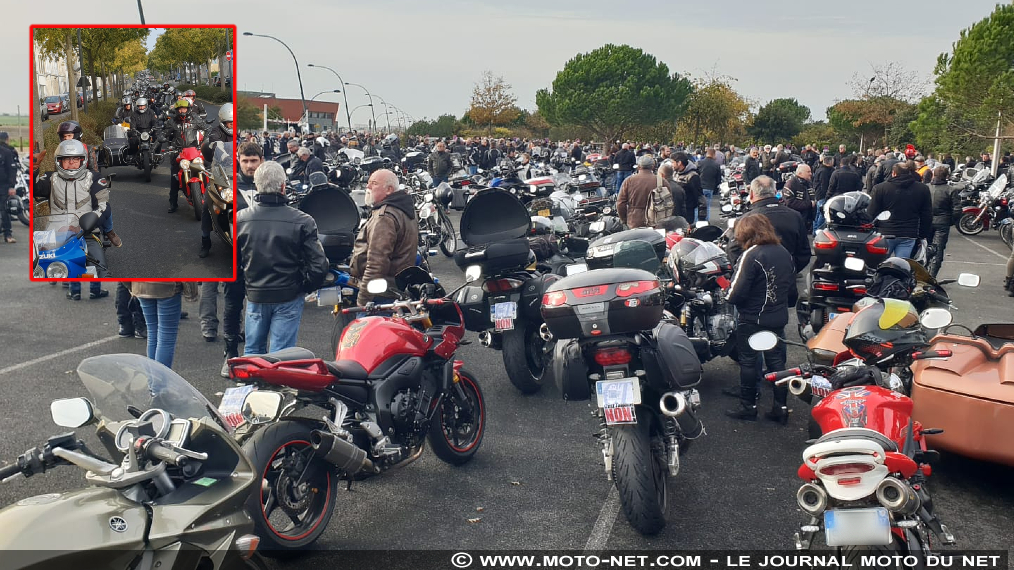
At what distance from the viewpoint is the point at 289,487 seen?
380 cm

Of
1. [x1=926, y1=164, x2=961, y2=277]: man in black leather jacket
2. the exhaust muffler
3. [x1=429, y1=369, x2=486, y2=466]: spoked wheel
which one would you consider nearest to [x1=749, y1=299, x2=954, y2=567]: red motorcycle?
the exhaust muffler

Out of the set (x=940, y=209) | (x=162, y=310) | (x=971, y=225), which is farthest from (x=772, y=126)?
(x=162, y=310)

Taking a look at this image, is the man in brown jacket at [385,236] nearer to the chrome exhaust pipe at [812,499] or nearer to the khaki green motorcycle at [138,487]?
the khaki green motorcycle at [138,487]

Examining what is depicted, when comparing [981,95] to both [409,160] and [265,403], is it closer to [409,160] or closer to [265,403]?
[409,160]

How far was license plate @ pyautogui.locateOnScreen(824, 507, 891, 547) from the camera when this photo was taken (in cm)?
280

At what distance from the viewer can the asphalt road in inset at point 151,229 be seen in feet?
11.3

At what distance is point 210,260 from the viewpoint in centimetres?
380

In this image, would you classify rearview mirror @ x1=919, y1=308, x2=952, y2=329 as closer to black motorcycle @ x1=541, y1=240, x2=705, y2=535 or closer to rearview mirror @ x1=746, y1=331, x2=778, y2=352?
rearview mirror @ x1=746, y1=331, x2=778, y2=352

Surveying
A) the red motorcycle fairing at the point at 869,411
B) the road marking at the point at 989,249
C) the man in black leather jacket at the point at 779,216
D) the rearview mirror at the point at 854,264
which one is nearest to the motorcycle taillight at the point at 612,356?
the red motorcycle fairing at the point at 869,411

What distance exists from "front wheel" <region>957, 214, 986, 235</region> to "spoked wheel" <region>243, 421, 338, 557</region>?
18.6 meters

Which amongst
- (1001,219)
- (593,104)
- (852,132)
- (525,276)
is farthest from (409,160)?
(593,104)

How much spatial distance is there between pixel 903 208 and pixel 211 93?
9275 millimetres

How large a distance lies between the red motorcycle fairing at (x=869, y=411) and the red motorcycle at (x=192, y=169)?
274 centimetres

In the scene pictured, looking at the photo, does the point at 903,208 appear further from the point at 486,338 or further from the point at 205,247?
the point at 205,247
